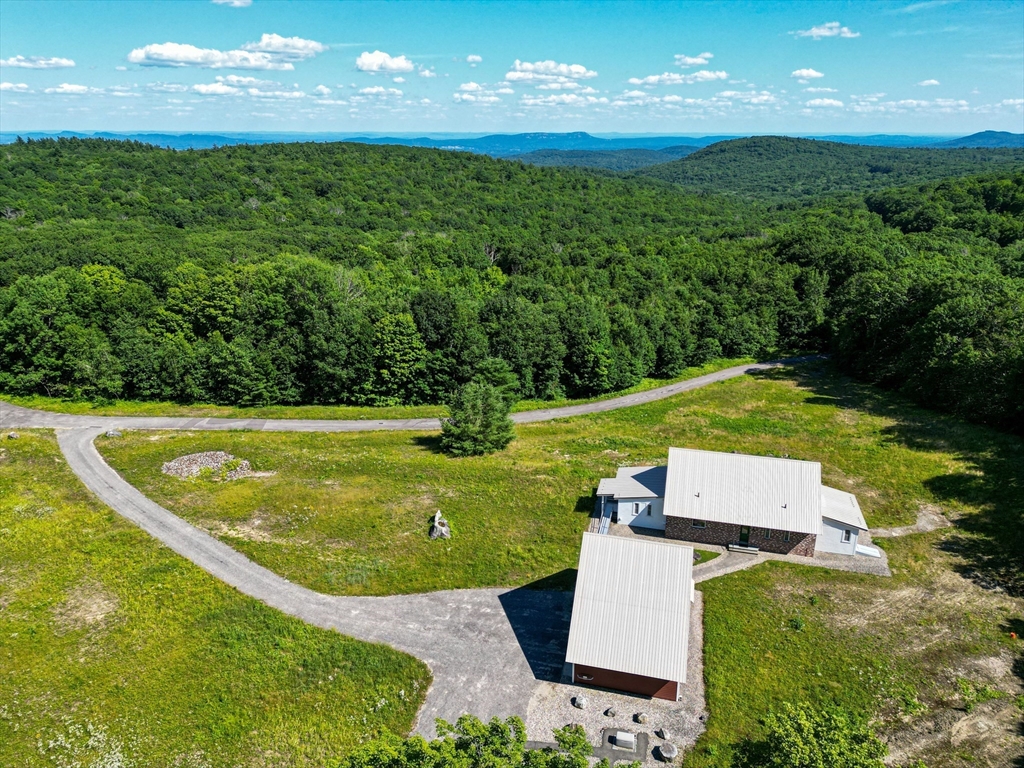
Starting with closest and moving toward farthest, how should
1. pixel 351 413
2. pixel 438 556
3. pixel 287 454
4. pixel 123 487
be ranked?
pixel 438 556 → pixel 123 487 → pixel 287 454 → pixel 351 413

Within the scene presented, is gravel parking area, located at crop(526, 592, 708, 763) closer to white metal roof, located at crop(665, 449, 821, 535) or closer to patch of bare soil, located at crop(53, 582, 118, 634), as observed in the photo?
white metal roof, located at crop(665, 449, 821, 535)

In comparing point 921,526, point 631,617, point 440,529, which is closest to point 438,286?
point 440,529

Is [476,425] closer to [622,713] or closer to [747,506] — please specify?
[747,506]

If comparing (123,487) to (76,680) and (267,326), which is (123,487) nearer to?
(76,680)

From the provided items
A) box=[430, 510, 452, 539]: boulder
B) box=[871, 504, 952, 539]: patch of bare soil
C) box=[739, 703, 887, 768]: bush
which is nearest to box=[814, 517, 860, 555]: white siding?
box=[871, 504, 952, 539]: patch of bare soil

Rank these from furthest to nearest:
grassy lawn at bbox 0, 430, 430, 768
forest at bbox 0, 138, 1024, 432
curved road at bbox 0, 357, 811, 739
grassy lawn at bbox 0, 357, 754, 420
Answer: forest at bbox 0, 138, 1024, 432 → grassy lawn at bbox 0, 357, 754, 420 → curved road at bbox 0, 357, 811, 739 → grassy lawn at bbox 0, 430, 430, 768

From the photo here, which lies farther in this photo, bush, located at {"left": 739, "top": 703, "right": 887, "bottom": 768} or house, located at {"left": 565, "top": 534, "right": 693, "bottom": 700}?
house, located at {"left": 565, "top": 534, "right": 693, "bottom": 700}

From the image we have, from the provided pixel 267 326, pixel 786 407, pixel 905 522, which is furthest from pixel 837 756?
pixel 267 326
